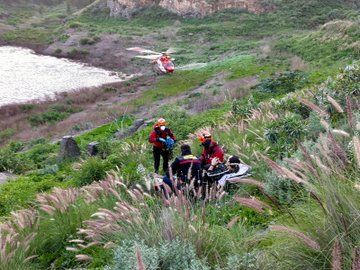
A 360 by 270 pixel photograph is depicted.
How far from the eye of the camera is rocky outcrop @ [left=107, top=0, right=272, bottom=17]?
62688 millimetres

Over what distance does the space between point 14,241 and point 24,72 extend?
4365 centimetres

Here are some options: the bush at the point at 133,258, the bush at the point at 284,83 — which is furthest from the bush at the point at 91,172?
the bush at the point at 284,83

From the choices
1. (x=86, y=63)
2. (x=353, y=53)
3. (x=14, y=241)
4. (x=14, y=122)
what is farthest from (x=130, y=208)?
(x=86, y=63)

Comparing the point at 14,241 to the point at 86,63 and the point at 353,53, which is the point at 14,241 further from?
the point at 86,63

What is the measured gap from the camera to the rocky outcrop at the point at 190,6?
62688 millimetres

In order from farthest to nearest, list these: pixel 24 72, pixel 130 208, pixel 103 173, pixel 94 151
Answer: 1. pixel 24 72
2. pixel 94 151
3. pixel 103 173
4. pixel 130 208

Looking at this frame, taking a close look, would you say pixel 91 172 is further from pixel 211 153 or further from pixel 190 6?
pixel 190 6

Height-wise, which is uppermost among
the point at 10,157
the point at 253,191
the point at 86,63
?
the point at 253,191

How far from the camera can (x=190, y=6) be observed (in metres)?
67.4

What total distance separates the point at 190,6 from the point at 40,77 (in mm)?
30006

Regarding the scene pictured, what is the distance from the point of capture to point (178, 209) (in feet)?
16.8

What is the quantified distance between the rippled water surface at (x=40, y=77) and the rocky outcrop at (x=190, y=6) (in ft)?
74.2

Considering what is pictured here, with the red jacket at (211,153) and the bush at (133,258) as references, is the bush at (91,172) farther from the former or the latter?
the bush at (133,258)

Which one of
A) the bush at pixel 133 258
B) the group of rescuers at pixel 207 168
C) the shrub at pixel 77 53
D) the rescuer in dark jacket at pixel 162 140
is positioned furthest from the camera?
the shrub at pixel 77 53
